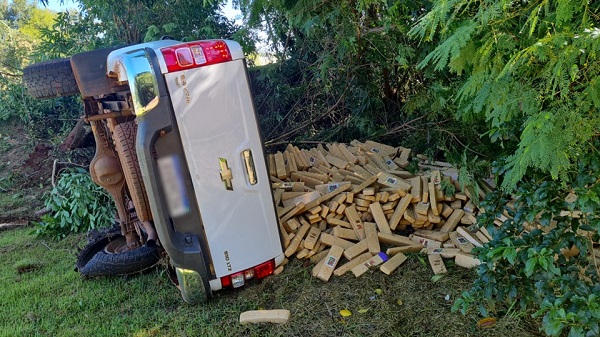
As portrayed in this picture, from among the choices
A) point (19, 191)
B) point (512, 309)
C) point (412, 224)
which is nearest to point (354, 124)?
point (412, 224)

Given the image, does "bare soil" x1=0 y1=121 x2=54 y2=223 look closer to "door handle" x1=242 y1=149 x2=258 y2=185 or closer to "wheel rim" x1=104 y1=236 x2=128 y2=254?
"wheel rim" x1=104 y1=236 x2=128 y2=254

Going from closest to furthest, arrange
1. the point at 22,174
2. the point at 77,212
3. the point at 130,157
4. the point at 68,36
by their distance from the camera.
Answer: the point at 130,157, the point at 77,212, the point at 68,36, the point at 22,174

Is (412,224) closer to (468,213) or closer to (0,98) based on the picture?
(468,213)

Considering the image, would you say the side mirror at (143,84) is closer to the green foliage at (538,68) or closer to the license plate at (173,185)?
the license plate at (173,185)

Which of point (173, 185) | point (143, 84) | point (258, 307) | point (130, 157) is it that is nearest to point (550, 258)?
point (258, 307)

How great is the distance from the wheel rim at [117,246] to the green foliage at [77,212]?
1.03m

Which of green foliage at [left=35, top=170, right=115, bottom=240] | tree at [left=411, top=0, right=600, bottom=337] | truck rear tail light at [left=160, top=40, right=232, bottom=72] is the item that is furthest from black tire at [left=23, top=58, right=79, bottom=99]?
tree at [left=411, top=0, right=600, bottom=337]

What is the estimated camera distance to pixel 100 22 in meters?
7.52

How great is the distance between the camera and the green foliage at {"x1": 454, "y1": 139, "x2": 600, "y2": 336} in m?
2.15

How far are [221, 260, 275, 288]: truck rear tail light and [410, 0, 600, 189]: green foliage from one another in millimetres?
2057

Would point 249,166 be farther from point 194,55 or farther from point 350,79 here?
point 350,79

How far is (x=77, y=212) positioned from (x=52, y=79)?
232cm

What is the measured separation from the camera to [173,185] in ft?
10.4

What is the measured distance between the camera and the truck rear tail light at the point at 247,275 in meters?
3.44
